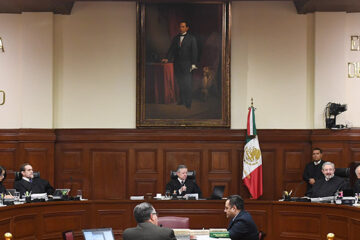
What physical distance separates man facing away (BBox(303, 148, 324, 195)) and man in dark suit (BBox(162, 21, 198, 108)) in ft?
8.60

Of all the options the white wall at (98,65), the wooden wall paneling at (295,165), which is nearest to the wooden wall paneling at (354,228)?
the wooden wall paneling at (295,165)

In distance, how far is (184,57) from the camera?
12797mm

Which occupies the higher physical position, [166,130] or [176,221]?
[166,130]

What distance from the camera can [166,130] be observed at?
12.7 m

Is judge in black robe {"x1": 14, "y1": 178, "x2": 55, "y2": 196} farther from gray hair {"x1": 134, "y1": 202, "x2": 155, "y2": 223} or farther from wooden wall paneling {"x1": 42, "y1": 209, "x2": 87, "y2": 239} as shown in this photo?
gray hair {"x1": 134, "y1": 202, "x2": 155, "y2": 223}

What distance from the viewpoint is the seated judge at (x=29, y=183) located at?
10.5m

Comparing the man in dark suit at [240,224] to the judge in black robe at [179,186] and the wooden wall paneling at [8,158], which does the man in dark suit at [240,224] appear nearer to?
the judge in black robe at [179,186]

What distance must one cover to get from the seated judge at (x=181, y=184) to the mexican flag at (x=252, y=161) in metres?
1.66

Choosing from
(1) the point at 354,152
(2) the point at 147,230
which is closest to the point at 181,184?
(1) the point at 354,152

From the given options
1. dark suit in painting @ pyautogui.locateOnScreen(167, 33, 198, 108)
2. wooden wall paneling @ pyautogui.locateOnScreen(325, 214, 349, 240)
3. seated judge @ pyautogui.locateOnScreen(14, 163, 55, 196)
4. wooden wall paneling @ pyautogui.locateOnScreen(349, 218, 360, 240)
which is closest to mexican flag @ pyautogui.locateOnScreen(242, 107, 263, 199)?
dark suit in painting @ pyautogui.locateOnScreen(167, 33, 198, 108)


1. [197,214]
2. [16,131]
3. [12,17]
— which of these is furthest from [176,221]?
[12,17]

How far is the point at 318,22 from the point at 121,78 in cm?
388

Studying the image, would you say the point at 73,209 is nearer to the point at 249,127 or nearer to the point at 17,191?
the point at 17,191

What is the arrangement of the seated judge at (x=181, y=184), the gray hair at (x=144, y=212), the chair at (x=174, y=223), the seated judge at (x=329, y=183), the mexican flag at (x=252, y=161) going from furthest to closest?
the mexican flag at (x=252, y=161) < the seated judge at (x=181, y=184) < the seated judge at (x=329, y=183) < the chair at (x=174, y=223) < the gray hair at (x=144, y=212)
